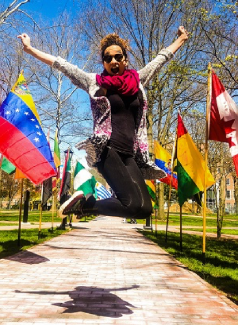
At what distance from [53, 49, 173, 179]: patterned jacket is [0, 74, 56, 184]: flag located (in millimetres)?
3618

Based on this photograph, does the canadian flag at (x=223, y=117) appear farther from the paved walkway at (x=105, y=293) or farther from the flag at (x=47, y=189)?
the flag at (x=47, y=189)

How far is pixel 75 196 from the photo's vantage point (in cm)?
337

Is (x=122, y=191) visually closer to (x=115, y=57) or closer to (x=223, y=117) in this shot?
(x=115, y=57)

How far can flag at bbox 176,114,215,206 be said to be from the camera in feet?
30.8

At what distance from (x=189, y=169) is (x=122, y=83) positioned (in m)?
6.78

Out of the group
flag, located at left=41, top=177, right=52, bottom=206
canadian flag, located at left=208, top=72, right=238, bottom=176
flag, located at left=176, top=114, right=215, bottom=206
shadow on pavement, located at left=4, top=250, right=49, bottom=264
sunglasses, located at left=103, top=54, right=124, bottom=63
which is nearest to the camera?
sunglasses, located at left=103, top=54, right=124, bottom=63

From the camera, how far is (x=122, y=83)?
3.18 metres

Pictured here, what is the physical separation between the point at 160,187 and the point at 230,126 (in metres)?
20.2

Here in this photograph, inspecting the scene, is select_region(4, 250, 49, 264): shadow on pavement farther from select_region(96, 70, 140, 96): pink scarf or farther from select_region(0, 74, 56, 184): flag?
select_region(96, 70, 140, 96): pink scarf

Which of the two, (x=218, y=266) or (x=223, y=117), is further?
(x=218, y=266)

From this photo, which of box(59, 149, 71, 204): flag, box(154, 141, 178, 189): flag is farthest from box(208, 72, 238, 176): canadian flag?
box(59, 149, 71, 204): flag

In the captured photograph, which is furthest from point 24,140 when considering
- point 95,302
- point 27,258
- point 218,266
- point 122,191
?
point 218,266

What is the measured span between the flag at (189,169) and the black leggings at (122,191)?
252 inches

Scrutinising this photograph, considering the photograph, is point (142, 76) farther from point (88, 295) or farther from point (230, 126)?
point (230, 126)
